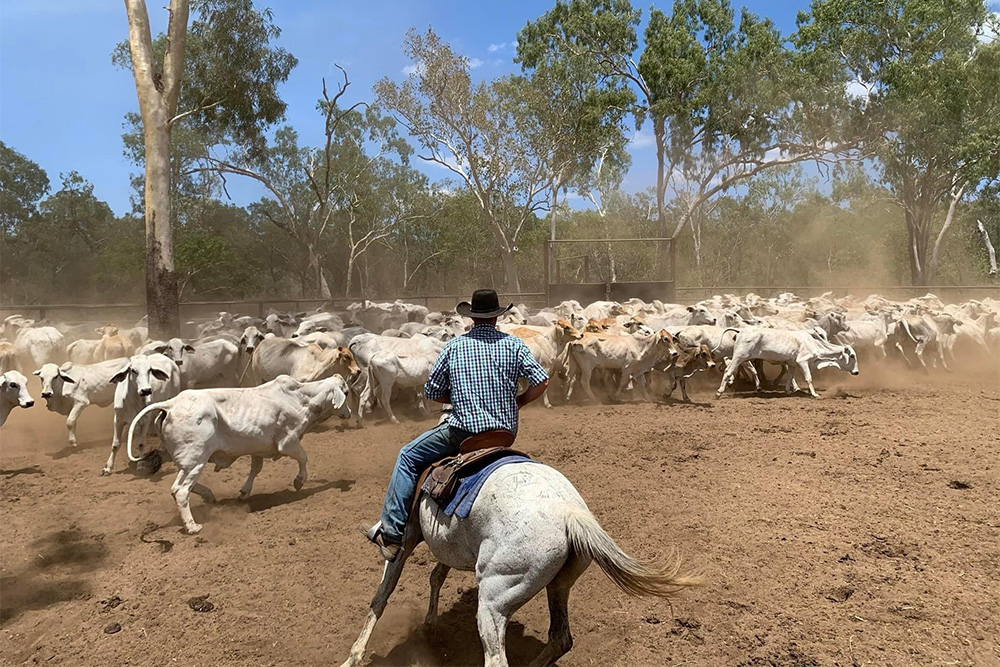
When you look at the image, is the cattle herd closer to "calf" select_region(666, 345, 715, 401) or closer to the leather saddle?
"calf" select_region(666, 345, 715, 401)

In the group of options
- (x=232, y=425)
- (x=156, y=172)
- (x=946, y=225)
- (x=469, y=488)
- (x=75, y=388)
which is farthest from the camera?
(x=946, y=225)

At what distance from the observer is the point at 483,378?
13.3 ft

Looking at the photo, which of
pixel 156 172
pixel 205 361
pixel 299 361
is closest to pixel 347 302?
pixel 156 172

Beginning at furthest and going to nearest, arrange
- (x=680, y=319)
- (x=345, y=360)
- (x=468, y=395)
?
(x=680, y=319) → (x=345, y=360) → (x=468, y=395)

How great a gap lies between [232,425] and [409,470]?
130 inches

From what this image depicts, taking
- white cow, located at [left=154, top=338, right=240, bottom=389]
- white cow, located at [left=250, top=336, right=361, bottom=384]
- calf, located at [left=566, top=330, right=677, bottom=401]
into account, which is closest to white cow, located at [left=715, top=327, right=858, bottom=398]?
calf, located at [left=566, top=330, right=677, bottom=401]

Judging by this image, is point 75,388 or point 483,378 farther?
point 75,388

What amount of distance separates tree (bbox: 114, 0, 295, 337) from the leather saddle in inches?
465

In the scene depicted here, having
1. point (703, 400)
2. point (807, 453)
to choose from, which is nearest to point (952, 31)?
point (703, 400)

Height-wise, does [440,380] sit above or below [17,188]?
below

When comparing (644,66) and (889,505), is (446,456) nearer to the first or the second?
(889,505)

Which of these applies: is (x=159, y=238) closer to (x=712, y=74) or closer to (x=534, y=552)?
(x=534, y=552)

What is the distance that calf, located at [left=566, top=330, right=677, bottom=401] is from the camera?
41.3 feet

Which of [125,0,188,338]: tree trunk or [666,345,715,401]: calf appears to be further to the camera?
[125,0,188,338]: tree trunk
